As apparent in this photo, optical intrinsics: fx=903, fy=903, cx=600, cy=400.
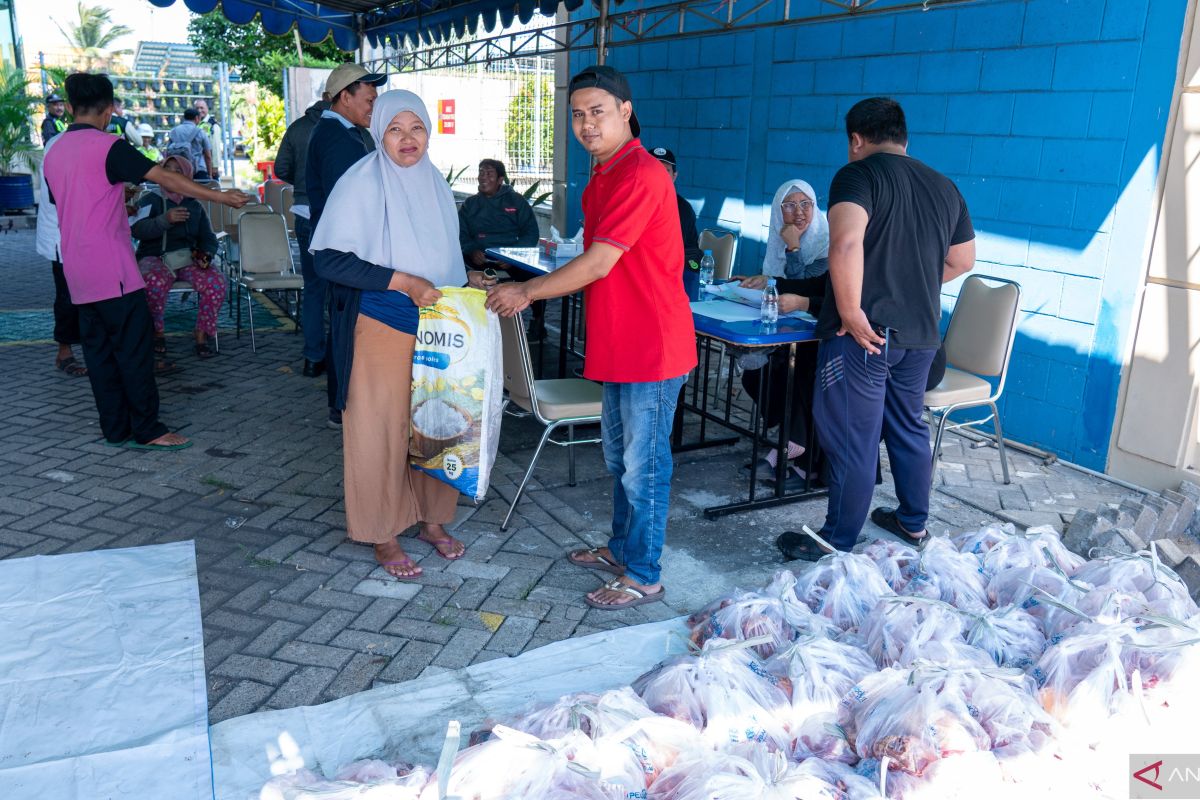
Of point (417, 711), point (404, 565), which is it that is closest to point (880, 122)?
point (404, 565)

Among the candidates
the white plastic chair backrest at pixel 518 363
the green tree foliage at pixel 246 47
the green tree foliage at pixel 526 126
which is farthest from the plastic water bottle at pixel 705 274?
the green tree foliage at pixel 246 47

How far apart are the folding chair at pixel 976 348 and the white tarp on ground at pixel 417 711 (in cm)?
205

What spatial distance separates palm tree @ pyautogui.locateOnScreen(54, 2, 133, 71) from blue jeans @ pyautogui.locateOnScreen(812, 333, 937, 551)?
44324 mm

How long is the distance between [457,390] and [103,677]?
57.4 inches

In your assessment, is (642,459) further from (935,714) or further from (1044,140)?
(1044,140)

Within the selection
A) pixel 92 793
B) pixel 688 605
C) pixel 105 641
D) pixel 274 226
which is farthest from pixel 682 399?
pixel 274 226

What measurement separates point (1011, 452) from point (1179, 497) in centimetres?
110

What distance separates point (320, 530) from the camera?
3918mm

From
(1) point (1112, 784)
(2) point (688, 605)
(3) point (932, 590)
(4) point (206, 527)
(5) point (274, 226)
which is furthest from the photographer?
(5) point (274, 226)

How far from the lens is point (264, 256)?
7.27m

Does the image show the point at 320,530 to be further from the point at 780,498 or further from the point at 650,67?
the point at 650,67

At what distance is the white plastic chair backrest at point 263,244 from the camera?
23.5 feet

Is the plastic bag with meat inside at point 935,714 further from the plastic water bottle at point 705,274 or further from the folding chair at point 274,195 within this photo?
the folding chair at point 274,195

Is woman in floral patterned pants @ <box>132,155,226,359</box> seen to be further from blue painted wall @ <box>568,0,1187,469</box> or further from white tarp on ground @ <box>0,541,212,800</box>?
blue painted wall @ <box>568,0,1187,469</box>
